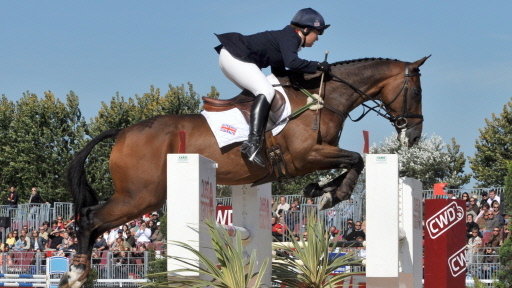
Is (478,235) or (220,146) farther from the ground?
(220,146)

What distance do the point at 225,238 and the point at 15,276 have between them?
25.5ft

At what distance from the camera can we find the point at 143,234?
628 inches

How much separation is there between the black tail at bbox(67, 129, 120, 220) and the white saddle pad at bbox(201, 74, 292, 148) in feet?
2.74

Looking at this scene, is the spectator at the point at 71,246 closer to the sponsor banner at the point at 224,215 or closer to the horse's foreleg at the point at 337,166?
Answer: the sponsor banner at the point at 224,215

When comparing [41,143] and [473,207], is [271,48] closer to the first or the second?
[473,207]

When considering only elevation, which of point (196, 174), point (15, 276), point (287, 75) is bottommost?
point (15, 276)

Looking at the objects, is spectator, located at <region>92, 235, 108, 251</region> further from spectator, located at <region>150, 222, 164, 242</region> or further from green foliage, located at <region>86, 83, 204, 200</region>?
green foliage, located at <region>86, 83, 204, 200</region>

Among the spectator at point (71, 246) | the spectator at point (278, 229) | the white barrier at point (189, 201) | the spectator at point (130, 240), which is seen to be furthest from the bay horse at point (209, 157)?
the spectator at point (130, 240)

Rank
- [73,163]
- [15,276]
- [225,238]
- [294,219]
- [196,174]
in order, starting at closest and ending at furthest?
Answer: [196,174] < [225,238] < [73,163] < [15,276] < [294,219]

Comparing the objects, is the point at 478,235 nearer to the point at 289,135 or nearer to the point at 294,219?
the point at 294,219

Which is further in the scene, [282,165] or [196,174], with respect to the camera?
[282,165]

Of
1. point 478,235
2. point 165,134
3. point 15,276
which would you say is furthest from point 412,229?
point 15,276

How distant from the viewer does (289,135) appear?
6.76 m

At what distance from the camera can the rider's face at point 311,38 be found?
6.85 m
